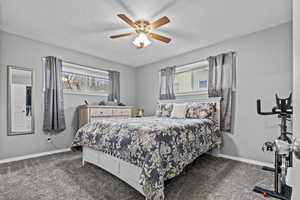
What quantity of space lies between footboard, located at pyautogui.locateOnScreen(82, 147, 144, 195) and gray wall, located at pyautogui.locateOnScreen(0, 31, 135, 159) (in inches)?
52.3

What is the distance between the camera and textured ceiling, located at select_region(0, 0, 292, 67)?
2.05 metres

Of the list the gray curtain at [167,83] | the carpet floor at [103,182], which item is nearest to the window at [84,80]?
the gray curtain at [167,83]

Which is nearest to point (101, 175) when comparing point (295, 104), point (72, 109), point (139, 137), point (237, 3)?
point (139, 137)

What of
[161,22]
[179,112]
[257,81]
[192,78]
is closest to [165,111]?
[179,112]

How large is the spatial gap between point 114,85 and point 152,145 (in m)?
3.24

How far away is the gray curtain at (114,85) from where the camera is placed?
440 centimetres

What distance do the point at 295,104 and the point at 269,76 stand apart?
275 centimetres

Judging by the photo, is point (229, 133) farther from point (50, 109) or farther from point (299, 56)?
point (50, 109)

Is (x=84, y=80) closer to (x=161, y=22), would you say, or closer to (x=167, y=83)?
(x=167, y=83)

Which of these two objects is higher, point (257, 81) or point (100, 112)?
point (257, 81)

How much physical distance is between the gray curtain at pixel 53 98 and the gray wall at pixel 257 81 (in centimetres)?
359

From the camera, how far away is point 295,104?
439mm

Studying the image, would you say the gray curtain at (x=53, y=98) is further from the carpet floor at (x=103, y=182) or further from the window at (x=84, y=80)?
the carpet floor at (x=103, y=182)

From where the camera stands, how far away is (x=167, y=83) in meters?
4.11
